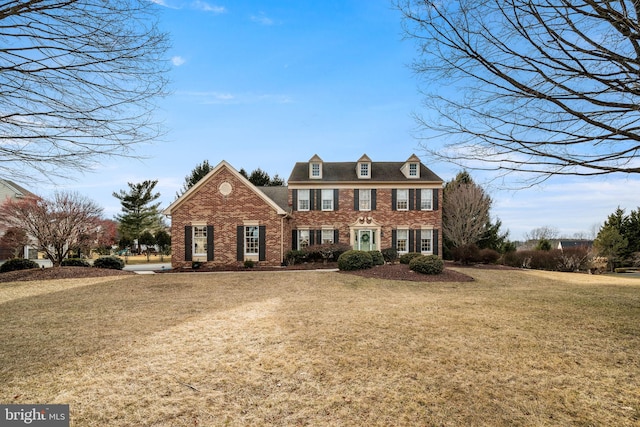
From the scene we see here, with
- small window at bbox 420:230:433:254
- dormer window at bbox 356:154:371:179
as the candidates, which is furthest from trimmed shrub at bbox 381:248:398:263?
dormer window at bbox 356:154:371:179

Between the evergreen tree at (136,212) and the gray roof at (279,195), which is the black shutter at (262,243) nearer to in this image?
the gray roof at (279,195)

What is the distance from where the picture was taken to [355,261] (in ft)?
53.5

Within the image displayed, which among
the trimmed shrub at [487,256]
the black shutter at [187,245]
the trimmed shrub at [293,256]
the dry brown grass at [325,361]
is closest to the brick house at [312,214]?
the black shutter at [187,245]

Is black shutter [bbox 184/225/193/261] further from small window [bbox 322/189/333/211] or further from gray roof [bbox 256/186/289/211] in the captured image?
small window [bbox 322/189/333/211]

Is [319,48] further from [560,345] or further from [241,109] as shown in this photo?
[560,345]

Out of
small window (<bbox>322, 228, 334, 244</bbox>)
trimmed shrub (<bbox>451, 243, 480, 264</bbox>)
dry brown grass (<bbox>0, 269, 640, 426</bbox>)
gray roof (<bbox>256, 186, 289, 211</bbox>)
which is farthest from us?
gray roof (<bbox>256, 186, 289, 211</bbox>)

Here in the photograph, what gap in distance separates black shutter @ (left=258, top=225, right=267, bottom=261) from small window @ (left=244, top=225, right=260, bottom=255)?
0.42ft

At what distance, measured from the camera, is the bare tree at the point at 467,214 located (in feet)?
81.6

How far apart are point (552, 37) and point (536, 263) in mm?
22426

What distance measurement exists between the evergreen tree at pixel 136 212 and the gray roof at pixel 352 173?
21895 mm

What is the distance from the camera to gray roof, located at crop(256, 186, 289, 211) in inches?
941

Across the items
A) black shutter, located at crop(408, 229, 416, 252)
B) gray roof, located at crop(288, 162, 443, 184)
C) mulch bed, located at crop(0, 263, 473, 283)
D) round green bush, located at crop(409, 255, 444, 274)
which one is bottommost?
mulch bed, located at crop(0, 263, 473, 283)

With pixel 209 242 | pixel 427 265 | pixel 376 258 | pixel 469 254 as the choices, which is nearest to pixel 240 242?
pixel 209 242

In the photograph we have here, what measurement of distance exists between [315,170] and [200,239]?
30.8ft
